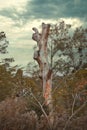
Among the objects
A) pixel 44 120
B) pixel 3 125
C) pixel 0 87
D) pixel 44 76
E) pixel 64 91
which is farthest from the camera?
pixel 0 87

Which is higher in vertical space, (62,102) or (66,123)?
(66,123)

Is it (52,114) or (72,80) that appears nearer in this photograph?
(52,114)

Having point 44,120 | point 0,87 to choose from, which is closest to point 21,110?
point 44,120

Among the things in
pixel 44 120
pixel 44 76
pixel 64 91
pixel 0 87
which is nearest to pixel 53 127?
pixel 44 120

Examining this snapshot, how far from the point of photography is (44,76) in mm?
28719

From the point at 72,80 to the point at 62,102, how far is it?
94.2 inches

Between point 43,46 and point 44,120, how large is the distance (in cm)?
733

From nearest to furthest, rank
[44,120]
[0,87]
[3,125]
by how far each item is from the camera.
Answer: [3,125] → [44,120] → [0,87]

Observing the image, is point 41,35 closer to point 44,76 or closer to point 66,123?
point 44,76

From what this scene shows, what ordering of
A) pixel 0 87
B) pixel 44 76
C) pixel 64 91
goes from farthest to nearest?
pixel 0 87 → pixel 64 91 → pixel 44 76

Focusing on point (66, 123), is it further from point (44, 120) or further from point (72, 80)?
point (72, 80)

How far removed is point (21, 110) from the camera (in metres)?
24.0

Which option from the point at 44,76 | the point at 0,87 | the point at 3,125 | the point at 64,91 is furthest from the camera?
the point at 0,87

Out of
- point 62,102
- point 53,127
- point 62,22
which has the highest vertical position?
point 62,22
